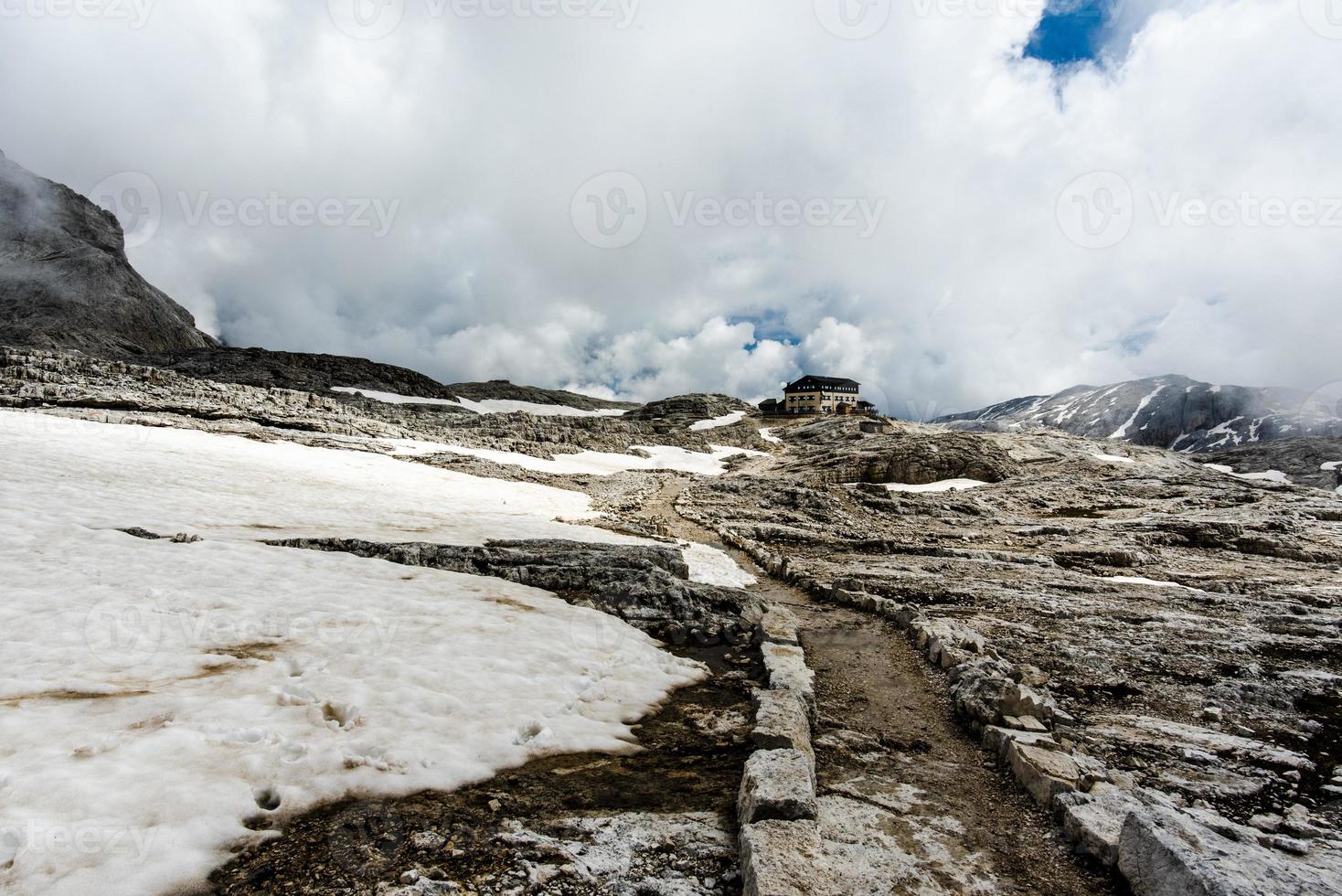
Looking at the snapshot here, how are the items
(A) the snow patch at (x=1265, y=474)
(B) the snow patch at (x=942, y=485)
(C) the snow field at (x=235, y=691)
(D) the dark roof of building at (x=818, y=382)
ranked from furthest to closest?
(D) the dark roof of building at (x=818, y=382) → (A) the snow patch at (x=1265, y=474) → (B) the snow patch at (x=942, y=485) → (C) the snow field at (x=235, y=691)

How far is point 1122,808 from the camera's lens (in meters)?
5.80

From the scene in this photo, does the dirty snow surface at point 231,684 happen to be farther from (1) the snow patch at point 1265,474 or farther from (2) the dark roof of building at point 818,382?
(2) the dark roof of building at point 818,382

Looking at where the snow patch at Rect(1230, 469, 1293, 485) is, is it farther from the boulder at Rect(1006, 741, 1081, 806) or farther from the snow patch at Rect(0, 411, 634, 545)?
the boulder at Rect(1006, 741, 1081, 806)

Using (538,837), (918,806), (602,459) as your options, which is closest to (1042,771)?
(918,806)

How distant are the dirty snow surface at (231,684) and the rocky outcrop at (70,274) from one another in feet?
469

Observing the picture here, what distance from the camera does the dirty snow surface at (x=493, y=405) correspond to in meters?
89.9

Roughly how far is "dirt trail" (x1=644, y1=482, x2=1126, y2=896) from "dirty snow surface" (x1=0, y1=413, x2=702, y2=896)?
301 cm

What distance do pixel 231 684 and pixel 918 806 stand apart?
28.2 feet

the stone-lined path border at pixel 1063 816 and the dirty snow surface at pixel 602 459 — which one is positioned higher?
the dirty snow surface at pixel 602 459

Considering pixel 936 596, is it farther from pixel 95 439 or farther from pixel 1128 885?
pixel 95 439

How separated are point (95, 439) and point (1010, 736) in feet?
130

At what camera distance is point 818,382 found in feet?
493

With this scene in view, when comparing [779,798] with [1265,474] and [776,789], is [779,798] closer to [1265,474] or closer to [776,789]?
[776,789]

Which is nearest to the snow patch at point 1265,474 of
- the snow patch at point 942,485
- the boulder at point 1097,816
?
the snow patch at point 942,485
